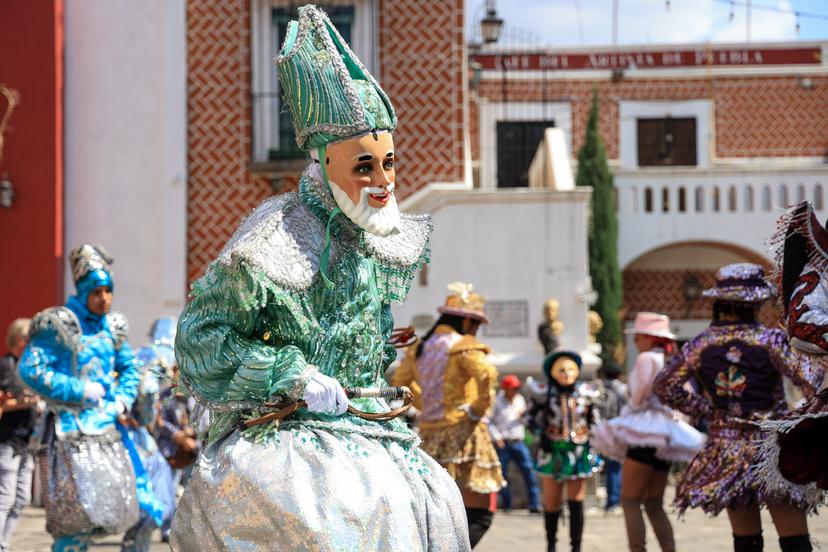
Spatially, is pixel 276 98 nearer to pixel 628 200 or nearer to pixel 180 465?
pixel 180 465

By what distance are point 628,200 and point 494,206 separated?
9.65m

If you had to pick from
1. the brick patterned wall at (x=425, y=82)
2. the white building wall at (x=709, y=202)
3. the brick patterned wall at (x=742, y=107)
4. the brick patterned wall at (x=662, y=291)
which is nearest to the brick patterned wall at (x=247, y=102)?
the brick patterned wall at (x=425, y=82)

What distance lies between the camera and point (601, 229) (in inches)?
980

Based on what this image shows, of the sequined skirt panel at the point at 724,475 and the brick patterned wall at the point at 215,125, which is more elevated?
the brick patterned wall at the point at 215,125

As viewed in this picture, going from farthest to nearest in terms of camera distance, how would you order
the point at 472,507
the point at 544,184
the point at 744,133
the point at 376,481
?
the point at 744,133, the point at 544,184, the point at 472,507, the point at 376,481

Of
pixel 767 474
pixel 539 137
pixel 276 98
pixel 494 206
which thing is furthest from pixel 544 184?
pixel 767 474

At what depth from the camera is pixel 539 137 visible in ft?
83.8

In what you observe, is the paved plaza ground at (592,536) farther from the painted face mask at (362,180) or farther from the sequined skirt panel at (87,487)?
the painted face mask at (362,180)

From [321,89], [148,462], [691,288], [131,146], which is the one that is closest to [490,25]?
[131,146]

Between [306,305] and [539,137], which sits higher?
[539,137]

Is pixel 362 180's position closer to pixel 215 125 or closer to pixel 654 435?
pixel 654 435

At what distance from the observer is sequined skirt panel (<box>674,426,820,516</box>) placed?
739 cm

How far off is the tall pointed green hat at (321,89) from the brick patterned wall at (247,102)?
11.7 m

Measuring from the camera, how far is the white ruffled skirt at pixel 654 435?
Answer: 948cm
